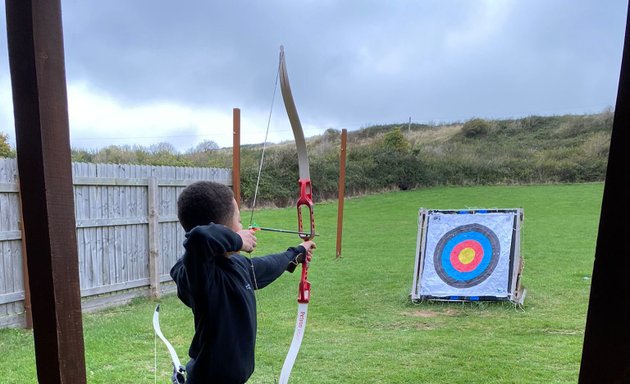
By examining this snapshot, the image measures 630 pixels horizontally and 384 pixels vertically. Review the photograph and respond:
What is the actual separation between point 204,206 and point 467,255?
3.91m

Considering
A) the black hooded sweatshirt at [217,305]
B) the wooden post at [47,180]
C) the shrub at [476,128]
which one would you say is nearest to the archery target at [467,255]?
the black hooded sweatshirt at [217,305]

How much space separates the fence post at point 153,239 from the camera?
4.75 meters

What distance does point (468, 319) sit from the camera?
3863mm

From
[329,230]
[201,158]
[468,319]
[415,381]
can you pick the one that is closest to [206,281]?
[415,381]

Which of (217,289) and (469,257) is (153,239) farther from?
(217,289)

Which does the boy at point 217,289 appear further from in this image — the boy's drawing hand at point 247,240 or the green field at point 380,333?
the green field at point 380,333

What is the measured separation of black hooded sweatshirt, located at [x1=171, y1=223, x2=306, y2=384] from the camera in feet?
4.00

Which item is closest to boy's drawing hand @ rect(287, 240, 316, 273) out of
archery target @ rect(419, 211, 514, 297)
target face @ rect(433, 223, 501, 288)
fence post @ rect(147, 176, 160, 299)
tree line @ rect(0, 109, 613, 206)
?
archery target @ rect(419, 211, 514, 297)

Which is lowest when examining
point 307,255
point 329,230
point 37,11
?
point 329,230

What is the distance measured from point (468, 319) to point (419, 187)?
15358mm

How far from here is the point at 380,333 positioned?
352 centimetres

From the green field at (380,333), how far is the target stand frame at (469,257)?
16 cm

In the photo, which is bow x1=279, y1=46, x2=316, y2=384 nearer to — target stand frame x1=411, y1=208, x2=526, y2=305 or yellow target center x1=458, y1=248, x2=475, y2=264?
→ target stand frame x1=411, y1=208, x2=526, y2=305

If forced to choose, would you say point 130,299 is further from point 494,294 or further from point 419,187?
point 419,187
